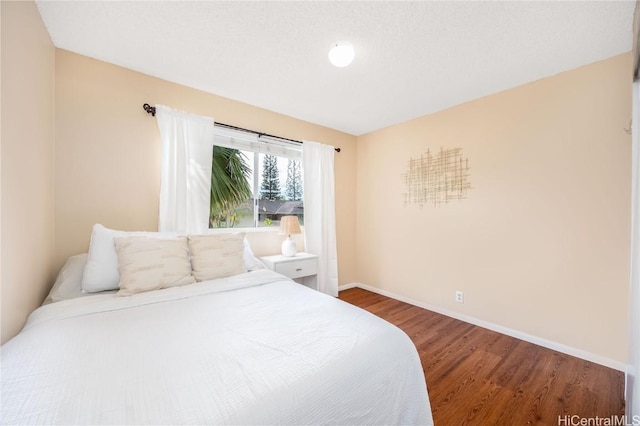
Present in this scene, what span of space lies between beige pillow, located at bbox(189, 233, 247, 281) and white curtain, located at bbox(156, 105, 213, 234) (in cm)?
48

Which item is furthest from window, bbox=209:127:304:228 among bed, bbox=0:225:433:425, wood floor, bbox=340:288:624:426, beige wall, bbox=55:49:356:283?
wood floor, bbox=340:288:624:426

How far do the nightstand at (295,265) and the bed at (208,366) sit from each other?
1.31 meters

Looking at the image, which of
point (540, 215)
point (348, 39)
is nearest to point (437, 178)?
point (540, 215)

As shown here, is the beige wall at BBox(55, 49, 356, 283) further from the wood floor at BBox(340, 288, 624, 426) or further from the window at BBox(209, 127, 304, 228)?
the wood floor at BBox(340, 288, 624, 426)

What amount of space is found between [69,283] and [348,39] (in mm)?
2461

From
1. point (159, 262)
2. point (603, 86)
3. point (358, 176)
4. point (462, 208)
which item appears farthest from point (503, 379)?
point (358, 176)

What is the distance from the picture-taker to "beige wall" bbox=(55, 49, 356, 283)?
6.35 feet

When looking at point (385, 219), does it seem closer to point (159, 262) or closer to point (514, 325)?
point (514, 325)

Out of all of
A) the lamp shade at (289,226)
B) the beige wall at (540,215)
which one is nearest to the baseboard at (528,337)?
the beige wall at (540,215)

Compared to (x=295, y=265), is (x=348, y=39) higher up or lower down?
higher up

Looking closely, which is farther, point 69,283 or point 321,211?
point 321,211

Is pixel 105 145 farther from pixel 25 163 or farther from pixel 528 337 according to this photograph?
pixel 528 337

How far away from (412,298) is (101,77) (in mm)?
3846

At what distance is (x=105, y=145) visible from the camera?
207 cm
